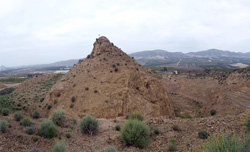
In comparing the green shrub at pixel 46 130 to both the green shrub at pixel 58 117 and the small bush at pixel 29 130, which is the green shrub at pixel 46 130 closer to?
the small bush at pixel 29 130

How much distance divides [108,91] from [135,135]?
33.1ft

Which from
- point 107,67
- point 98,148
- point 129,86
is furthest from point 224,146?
point 107,67

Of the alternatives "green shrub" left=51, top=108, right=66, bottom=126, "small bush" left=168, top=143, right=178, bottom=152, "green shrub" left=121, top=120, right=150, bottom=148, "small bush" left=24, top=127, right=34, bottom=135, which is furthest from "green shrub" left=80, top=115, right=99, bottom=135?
"small bush" left=168, top=143, right=178, bottom=152

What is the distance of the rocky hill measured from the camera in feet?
54.4

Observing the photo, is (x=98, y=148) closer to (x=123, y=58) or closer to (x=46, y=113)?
(x=46, y=113)

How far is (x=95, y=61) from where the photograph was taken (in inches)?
891

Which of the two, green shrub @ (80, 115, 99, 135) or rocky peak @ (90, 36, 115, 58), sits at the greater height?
rocky peak @ (90, 36, 115, 58)

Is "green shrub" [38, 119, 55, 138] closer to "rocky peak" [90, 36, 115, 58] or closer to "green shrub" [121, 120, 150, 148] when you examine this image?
"green shrub" [121, 120, 150, 148]

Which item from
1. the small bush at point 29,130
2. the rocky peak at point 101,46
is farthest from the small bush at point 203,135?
the rocky peak at point 101,46

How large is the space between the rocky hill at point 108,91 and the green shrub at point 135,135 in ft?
25.1

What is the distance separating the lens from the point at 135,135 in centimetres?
836

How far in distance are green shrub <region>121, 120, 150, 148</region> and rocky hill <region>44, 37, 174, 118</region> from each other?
764 cm

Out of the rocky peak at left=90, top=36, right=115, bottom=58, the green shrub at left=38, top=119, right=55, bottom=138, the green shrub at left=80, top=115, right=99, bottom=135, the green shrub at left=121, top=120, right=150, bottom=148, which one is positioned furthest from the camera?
the rocky peak at left=90, top=36, right=115, bottom=58

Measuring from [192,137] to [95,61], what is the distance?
17.3 m
